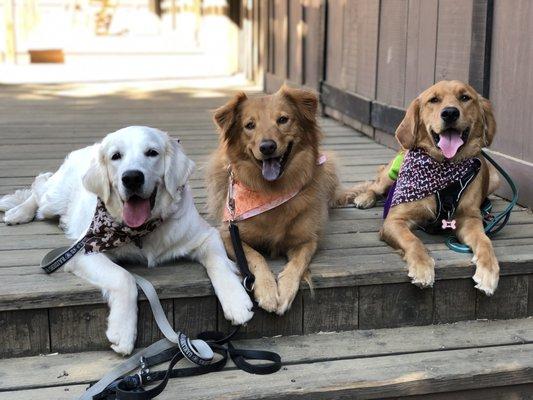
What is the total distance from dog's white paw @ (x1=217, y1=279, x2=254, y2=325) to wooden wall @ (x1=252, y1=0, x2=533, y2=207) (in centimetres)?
185

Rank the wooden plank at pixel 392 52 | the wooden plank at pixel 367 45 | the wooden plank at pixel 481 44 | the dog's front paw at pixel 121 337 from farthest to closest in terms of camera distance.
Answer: the wooden plank at pixel 367 45 → the wooden plank at pixel 392 52 → the wooden plank at pixel 481 44 → the dog's front paw at pixel 121 337

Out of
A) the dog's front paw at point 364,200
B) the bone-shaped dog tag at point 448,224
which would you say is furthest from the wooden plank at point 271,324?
the dog's front paw at point 364,200

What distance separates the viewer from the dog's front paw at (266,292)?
2.84 m

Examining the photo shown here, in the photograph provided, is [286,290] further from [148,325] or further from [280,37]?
[280,37]

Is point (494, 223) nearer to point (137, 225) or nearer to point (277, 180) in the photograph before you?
point (277, 180)

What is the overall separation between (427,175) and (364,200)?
0.63 meters

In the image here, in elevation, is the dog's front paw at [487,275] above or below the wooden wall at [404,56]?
below

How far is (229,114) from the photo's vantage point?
3.25 metres

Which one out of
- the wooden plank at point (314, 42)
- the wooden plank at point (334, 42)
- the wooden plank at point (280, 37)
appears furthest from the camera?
the wooden plank at point (280, 37)

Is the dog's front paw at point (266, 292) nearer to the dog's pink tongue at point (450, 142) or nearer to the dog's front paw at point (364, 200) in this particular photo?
the dog's pink tongue at point (450, 142)

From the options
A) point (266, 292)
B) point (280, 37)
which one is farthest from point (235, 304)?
point (280, 37)

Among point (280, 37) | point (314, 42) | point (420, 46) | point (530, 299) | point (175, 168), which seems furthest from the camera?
point (280, 37)

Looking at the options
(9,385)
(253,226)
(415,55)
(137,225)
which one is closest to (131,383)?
(9,385)

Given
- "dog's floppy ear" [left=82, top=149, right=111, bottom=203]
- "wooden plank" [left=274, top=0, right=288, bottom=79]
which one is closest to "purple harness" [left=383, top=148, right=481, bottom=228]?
"dog's floppy ear" [left=82, top=149, right=111, bottom=203]
